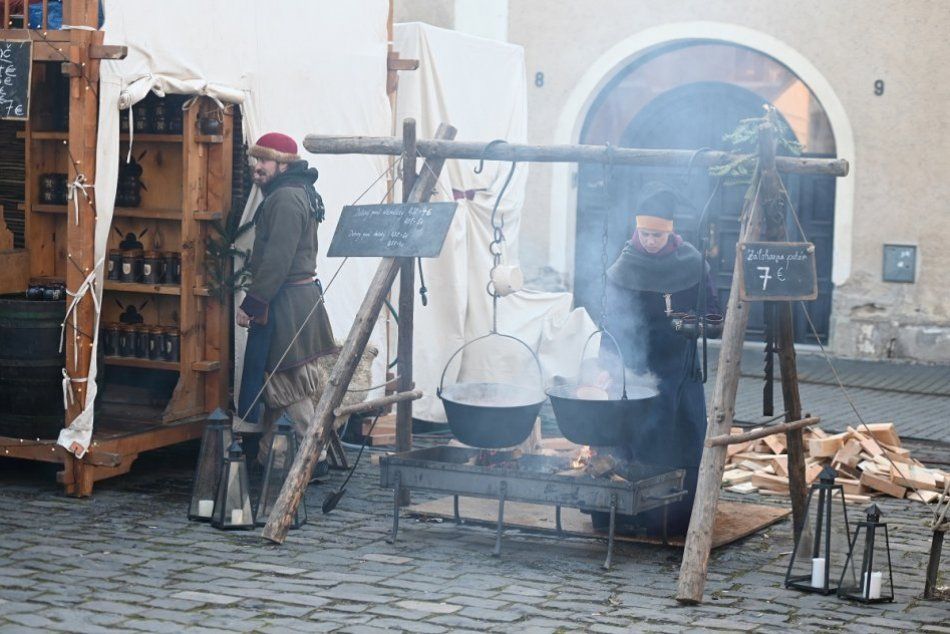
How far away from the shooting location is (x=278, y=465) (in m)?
6.91

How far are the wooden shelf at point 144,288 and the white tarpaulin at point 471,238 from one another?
2097mm

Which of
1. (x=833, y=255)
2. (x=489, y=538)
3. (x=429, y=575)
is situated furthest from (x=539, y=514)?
(x=833, y=255)

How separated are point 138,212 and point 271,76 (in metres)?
1.13

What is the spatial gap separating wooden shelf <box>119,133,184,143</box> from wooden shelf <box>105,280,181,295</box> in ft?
2.81

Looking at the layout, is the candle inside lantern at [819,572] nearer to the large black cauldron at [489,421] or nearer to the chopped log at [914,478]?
the large black cauldron at [489,421]

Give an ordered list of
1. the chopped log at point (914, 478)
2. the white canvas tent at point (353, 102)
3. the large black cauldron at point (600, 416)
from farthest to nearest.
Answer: the chopped log at point (914, 478), the white canvas tent at point (353, 102), the large black cauldron at point (600, 416)

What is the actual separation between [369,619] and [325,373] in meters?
3.04

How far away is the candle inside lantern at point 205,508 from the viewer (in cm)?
677

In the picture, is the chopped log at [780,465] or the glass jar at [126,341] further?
Answer: the chopped log at [780,465]

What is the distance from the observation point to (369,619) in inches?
201

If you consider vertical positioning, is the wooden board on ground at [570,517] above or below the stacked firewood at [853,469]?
below

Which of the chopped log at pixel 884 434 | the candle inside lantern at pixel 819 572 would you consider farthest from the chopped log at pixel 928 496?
the candle inside lantern at pixel 819 572

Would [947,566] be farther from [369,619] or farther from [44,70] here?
[44,70]

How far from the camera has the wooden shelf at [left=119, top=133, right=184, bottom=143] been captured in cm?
805
